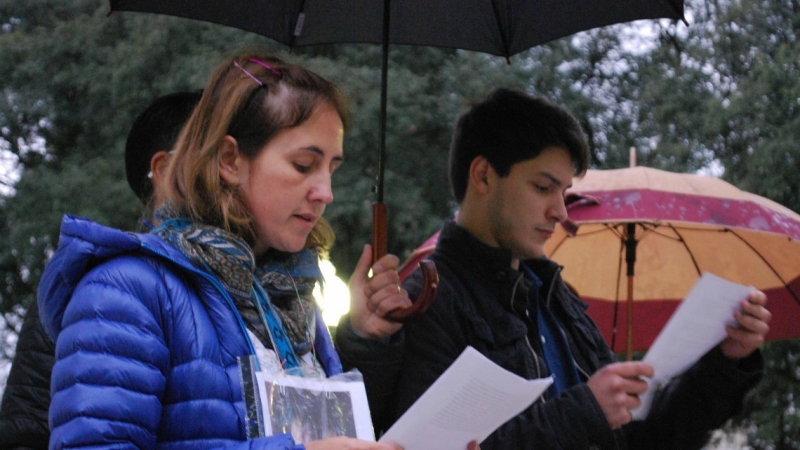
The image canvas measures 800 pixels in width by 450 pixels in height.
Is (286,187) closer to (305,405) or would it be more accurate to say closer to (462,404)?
(305,405)

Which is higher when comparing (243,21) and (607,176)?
(243,21)

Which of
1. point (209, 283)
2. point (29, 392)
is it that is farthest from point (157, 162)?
point (209, 283)

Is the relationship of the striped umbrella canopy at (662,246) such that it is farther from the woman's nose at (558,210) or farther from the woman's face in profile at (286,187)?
the woman's face in profile at (286,187)

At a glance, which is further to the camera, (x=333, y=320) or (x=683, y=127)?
(x=683, y=127)

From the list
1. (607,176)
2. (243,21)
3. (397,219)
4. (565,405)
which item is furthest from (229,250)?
(397,219)

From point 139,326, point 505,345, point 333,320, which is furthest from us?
point 333,320

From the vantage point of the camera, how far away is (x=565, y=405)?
8.16ft

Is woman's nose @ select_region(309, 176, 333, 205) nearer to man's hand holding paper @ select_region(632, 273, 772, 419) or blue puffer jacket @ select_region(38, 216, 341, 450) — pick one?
blue puffer jacket @ select_region(38, 216, 341, 450)

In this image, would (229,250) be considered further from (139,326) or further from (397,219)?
(397,219)

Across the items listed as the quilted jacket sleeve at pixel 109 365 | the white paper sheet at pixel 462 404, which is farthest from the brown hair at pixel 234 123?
the white paper sheet at pixel 462 404

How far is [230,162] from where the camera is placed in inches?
78.5

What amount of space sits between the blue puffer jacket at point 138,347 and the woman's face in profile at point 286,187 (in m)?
0.19

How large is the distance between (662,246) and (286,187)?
94.5 inches

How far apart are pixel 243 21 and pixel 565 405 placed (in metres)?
1.32
